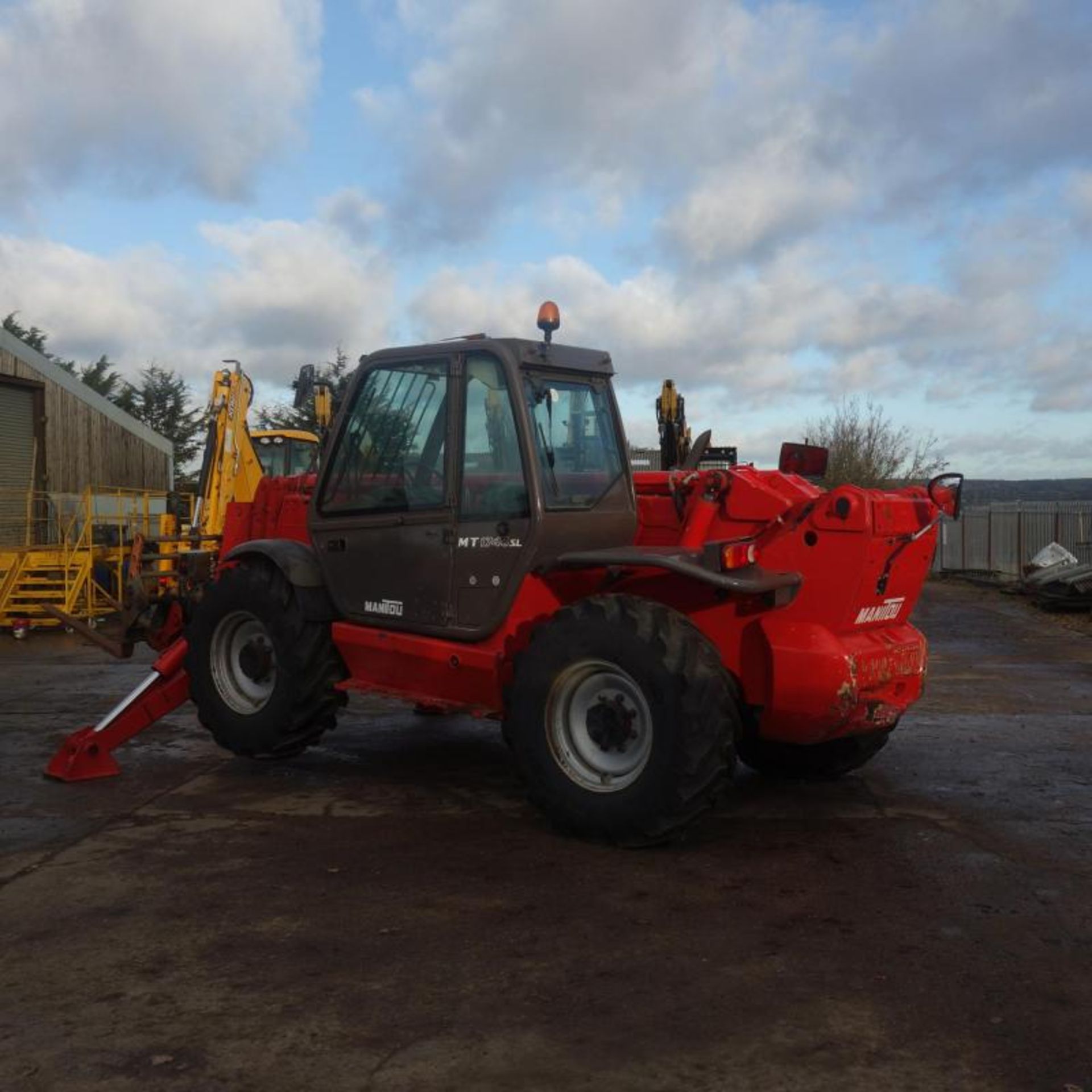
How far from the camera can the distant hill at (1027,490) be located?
119 feet

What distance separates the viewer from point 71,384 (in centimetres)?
2358

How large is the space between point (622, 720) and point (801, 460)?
6.39ft

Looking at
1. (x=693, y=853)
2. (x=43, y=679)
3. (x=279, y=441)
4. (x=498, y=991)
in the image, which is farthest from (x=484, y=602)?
(x=279, y=441)

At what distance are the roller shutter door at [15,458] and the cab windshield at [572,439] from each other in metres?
17.5

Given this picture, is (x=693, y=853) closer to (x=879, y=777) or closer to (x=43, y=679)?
(x=879, y=777)

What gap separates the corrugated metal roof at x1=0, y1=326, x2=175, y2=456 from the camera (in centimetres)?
2192

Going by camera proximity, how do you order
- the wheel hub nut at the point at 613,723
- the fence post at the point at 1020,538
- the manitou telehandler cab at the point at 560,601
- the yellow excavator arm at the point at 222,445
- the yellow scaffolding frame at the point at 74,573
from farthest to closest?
the fence post at the point at 1020,538
the yellow scaffolding frame at the point at 74,573
the yellow excavator arm at the point at 222,445
the wheel hub nut at the point at 613,723
the manitou telehandler cab at the point at 560,601

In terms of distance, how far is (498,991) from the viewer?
397 cm

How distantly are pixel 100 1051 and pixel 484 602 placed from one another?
10.0 feet

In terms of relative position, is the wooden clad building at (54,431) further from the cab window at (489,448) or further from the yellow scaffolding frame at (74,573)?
the cab window at (489,448)

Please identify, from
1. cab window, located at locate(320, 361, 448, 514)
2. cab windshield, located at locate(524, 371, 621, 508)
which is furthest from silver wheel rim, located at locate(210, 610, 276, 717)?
cab windshield, located at locate(524, 371, 621, 508)

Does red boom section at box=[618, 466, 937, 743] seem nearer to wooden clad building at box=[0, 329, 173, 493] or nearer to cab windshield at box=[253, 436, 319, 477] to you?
cab windshield at box=[253, 436, 319, 477]

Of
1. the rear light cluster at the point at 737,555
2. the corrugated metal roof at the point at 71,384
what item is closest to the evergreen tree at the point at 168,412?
the corrugated metal roof at the point at 71,384

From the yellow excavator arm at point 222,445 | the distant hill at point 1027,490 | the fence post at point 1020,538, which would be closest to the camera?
the yellow excavator arm at point 222,445
